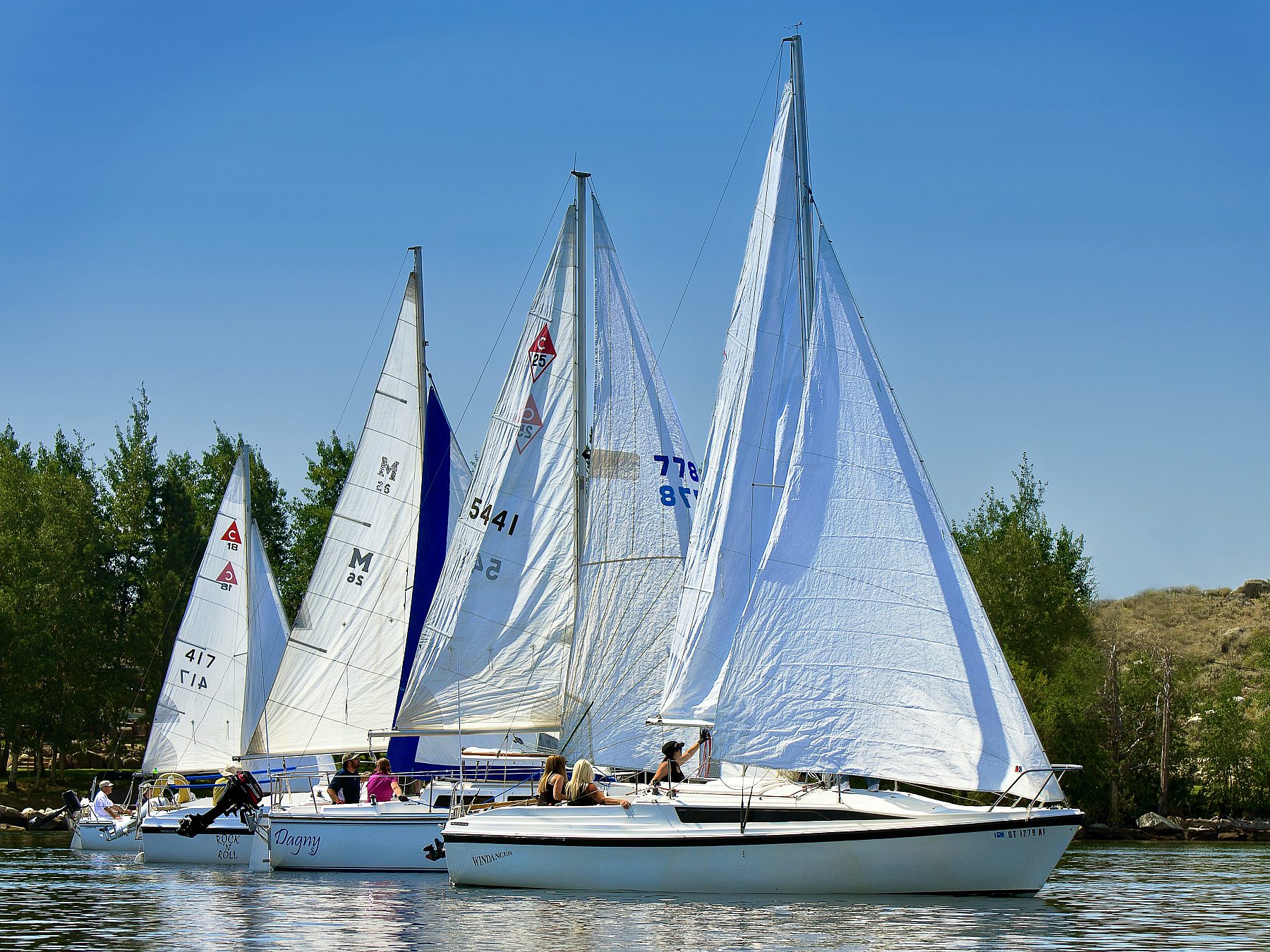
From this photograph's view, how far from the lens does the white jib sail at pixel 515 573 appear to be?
3031 cm

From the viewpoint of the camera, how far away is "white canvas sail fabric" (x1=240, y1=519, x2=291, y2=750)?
44.2 metres

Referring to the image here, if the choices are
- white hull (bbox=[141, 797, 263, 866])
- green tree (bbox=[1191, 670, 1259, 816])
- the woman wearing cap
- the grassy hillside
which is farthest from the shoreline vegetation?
the woman wearing cap

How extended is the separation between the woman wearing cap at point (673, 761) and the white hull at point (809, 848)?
0.64 meters

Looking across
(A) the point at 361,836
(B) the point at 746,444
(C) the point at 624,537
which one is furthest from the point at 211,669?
(B) the point at 746,444

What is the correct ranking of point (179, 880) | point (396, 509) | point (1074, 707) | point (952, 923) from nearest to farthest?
point (952, 923) → point (179, 880) → point (396, 509) → point (1074, 707)

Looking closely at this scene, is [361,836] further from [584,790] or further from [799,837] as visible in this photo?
[799,837]

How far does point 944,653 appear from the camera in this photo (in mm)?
22719

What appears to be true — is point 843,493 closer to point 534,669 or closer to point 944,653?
point 944,653

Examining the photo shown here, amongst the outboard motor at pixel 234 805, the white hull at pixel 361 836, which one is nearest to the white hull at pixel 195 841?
the outboard motor at pixel 234 805

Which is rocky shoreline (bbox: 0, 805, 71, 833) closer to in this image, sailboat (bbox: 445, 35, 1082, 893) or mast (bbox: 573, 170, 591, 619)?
mast (bbox: 573, 170, 591, 619)

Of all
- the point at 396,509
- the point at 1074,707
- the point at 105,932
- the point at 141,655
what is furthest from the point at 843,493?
the point at 141,655

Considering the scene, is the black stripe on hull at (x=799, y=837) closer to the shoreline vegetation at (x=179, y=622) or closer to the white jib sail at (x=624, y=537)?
the white jib sail at (x=624, y=537)

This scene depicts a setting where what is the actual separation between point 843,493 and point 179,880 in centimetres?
1564

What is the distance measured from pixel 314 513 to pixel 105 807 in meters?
33.7
